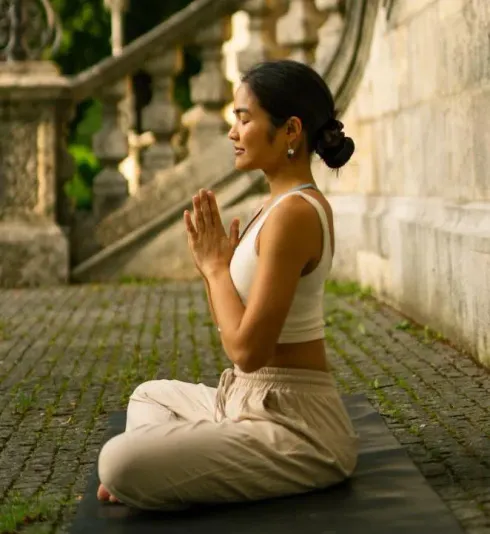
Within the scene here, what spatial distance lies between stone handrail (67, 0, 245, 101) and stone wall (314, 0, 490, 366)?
1.47 meters

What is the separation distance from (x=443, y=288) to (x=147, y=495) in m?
4.04

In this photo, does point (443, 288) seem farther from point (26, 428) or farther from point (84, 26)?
point (84, 26)

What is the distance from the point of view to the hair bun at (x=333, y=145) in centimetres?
456

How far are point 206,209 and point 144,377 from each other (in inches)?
112

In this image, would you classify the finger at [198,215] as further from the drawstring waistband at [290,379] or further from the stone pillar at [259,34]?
the stone pillar at [259,34]

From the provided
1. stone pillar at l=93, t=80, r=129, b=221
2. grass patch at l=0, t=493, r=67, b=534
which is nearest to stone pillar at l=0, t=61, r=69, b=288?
stone pillar at l=93, t=80, r=129, b=221

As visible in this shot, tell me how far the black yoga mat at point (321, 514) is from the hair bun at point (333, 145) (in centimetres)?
102

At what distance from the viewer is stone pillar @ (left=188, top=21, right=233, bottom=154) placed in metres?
11.9

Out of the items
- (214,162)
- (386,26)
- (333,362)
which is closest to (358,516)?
(333,362)

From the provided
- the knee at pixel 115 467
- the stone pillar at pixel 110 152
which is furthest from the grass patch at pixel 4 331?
the knee at pixel 115 467

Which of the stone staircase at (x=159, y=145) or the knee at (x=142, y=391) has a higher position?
the stone staircase at (x=159, y=145)

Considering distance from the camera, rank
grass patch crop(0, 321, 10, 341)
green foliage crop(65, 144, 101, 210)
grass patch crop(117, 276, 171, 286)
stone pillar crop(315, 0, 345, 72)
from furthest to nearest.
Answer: green foliage crop(65, 144, 101, 210) → grass patch crop(117, 276, 171, 286) → stone pillar crop(315, 0, 345, 72) → grass patch crop(0, 321, 10, 341)

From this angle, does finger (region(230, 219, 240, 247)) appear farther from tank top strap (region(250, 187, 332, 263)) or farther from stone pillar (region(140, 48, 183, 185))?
stone pillar (region(140, 48, 183, 185))

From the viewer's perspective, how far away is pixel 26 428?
235 inches
